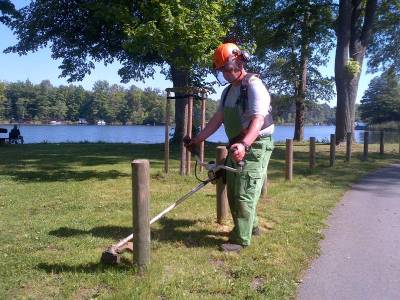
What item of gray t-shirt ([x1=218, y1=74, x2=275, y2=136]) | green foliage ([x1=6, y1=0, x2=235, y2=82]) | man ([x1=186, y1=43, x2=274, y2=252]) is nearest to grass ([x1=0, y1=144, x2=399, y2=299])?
man ([x1=186, y1=43, x2=274, y2=252])

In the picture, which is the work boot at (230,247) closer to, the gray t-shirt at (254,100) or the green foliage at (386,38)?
the gray t-shirt at (254,100)

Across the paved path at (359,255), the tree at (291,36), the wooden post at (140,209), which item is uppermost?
the tree at (291,36)

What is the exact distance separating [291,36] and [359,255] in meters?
19.3

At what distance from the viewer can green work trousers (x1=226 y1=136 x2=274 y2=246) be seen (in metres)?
5.24

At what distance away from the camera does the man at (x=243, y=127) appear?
16.8 ft

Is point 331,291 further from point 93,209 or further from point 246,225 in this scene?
point 93,209

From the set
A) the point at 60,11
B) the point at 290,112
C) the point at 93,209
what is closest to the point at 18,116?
the point at 290,112

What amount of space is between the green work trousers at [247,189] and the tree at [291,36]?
11958 millimetres

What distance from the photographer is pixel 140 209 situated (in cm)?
448

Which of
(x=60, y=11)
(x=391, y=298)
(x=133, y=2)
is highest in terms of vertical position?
(x=60, y=11)

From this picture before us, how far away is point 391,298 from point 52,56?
70.2 ft

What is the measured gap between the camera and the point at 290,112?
34062mm

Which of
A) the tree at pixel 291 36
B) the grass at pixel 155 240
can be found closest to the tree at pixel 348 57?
the tree at pixel 291 36

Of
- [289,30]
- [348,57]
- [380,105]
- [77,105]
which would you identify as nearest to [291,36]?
[289,30]
